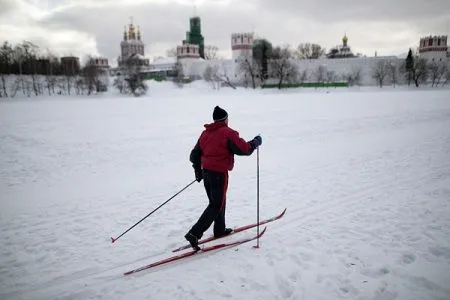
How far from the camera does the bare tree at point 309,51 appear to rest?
97.1 meters

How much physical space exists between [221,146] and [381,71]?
220ft

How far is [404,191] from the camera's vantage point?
6.62 meters

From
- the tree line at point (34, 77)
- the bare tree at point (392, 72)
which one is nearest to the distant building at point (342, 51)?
the bare tree at point (392, 72)

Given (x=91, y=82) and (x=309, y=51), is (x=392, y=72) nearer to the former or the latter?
(x=309, y=51)

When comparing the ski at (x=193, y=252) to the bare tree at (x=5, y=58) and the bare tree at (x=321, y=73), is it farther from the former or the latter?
the bare tree at (x=321, y=73)

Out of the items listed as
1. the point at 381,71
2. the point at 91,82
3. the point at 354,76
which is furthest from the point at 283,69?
the point at 91,82

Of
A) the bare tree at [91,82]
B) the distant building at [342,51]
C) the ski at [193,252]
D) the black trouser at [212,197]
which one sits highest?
the distant building at [342,51]

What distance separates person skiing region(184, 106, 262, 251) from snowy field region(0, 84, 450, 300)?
0.48 metres

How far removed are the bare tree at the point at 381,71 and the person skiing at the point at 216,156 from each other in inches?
2581

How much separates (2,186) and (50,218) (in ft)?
10.6

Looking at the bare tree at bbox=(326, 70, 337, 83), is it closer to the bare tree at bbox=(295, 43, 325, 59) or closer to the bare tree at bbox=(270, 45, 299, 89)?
the bare tree at bbox=(270, 45, 299, 89)

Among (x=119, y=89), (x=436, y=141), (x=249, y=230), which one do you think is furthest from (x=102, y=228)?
(x=119, y=89)

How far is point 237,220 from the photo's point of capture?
5.66 meters

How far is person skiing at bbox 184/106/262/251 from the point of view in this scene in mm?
4355
